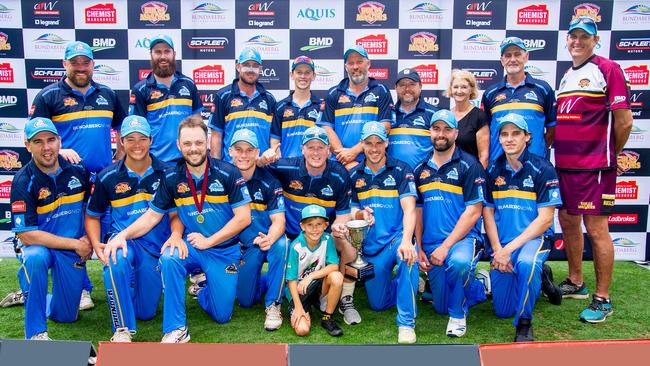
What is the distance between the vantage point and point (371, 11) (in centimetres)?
570

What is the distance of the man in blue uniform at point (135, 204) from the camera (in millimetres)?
3770

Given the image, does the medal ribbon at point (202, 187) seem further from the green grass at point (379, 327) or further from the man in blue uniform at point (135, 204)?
the green grass at point (379, 327)

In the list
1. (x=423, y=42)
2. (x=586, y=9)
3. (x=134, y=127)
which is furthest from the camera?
(x=423, y=42)

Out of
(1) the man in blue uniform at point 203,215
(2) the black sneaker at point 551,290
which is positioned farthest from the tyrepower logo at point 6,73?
(2) the black sneaker at point 551,290

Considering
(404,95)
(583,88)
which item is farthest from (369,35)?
(583,88)

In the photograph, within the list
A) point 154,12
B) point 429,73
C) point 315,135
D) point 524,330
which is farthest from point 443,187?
point 154,12

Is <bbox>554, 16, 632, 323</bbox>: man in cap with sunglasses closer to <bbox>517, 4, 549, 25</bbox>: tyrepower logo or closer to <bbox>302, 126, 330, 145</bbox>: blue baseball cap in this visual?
<bbox>517, 4, 549, 25</bbox>: tyrepower logo

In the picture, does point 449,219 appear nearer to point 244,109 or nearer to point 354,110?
point 354,110

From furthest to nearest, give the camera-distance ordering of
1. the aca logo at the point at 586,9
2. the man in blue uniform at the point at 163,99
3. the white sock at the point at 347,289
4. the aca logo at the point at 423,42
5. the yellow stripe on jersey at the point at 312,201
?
the aca logo at the point at 423,42 → the aca logo at the point at 586,9 → the man in blue uniform at the point at 163,99 → the yellow stripe on jersey at the point at 312,201 → the white sock at the point at 347,289

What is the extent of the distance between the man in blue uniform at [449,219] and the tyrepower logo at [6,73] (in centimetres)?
473

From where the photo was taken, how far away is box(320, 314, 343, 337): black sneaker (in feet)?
12.2

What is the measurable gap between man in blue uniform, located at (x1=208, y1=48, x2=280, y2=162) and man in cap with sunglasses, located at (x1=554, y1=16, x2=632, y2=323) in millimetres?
2517

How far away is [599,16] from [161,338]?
5.50 m

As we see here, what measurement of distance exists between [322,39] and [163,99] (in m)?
2.06
